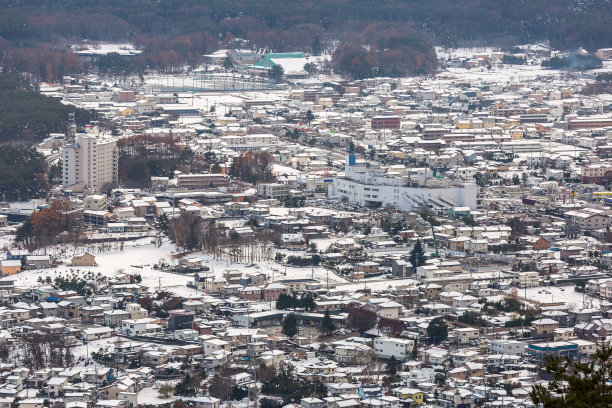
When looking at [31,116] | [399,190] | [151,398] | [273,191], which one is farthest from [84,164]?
[151,398]

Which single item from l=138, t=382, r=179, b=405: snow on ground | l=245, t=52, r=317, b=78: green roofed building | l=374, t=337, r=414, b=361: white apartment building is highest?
l=245, t=52, r=317, b=78: green roofed building

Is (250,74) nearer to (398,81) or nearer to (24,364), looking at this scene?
(398,81)

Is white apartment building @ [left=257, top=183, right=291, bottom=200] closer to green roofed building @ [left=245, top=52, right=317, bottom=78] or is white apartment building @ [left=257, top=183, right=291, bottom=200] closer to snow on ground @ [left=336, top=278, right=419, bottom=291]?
snow on ground @ [left=336, top=278, right=419, bottom=291]

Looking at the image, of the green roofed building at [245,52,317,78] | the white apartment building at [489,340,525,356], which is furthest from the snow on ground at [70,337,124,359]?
the green roofed building at [245,52,317,78]

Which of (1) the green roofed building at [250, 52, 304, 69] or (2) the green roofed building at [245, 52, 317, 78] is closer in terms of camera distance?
(2) the green roofed building at [245, 52, 317, 78]

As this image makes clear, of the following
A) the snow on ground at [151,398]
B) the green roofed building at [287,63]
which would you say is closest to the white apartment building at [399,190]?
the snow on ground at [151,398]

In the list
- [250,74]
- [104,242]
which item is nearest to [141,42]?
[250,74]

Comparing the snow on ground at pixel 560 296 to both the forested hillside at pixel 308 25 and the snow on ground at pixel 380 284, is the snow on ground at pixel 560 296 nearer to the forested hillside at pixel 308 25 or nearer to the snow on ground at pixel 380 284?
the snow on ground at pixel 380 284
